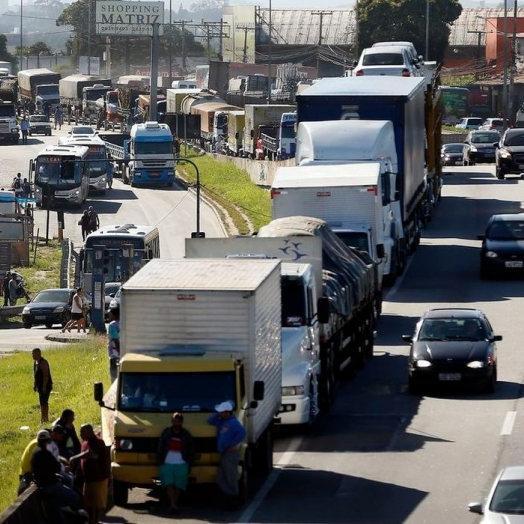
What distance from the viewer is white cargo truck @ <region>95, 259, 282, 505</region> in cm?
1806

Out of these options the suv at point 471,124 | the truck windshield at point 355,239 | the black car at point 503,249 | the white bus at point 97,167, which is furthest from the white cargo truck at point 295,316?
the suv at point 471,124

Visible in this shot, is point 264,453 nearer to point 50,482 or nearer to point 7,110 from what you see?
point 50,482

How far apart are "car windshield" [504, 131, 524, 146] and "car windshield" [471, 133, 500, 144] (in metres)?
12.0

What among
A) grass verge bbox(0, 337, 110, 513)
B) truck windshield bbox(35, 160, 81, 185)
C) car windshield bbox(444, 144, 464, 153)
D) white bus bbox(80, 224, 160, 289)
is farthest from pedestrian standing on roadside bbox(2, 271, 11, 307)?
car windshield bbox(444, 144, 464, 153)

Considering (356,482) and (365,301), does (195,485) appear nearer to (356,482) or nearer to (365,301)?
(356,482)

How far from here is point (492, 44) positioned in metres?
142

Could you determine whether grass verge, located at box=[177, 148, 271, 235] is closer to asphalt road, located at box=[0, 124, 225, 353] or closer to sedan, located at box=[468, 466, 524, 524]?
asphalt road, located at box=[0, 124, 225, 353]

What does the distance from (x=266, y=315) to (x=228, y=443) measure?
8.08ft

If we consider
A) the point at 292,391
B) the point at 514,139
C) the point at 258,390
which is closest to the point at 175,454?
the point at 258,390

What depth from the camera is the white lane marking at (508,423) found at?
23016 mm

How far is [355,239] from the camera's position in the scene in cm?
3406

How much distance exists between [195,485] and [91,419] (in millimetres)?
4374

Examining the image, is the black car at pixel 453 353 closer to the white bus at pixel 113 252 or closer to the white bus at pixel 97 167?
the white bus at pixel 113 252

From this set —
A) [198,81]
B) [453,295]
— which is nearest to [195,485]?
[453,295]
